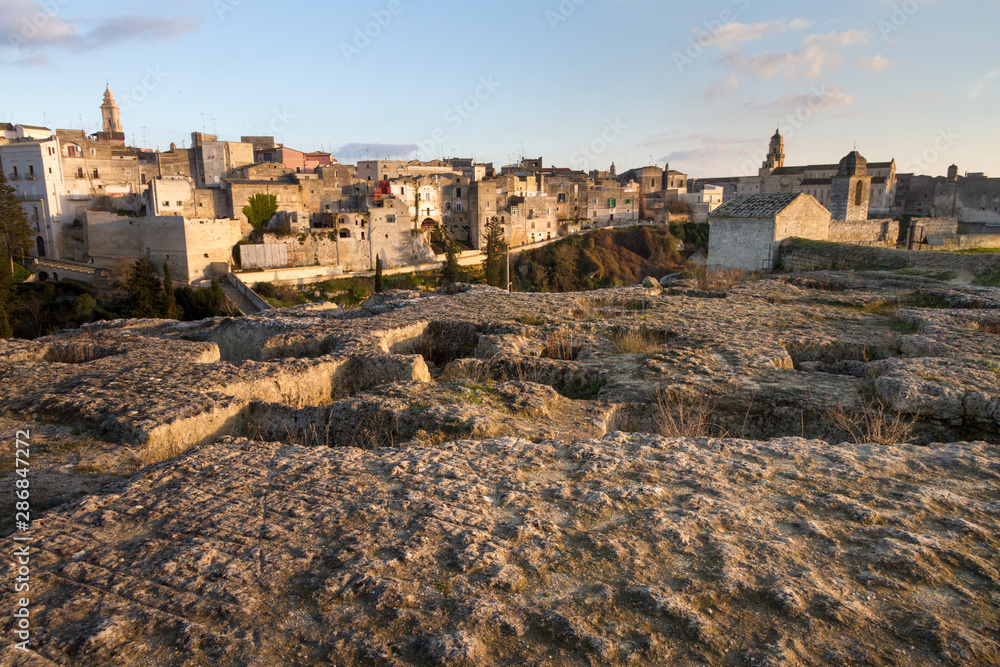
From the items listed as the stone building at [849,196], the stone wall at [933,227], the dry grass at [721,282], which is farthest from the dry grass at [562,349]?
the stone wall at [933,227]

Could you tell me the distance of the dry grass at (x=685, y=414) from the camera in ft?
14.7

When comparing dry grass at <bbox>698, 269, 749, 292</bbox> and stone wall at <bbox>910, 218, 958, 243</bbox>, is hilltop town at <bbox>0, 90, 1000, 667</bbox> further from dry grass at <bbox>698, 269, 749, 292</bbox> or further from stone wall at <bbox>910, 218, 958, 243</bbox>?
stone wall at <bbox>910, 218, 958, 243</bbox>

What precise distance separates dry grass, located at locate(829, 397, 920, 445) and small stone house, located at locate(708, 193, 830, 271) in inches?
426

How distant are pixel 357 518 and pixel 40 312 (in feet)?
116

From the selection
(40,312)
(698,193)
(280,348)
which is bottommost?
(40,312)

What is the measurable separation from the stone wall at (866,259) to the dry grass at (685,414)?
10.4 metres

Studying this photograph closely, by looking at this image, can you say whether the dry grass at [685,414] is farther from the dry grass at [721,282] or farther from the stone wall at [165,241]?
the stone wall at [165,241]

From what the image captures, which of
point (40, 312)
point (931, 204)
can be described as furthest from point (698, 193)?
point (40, 312)

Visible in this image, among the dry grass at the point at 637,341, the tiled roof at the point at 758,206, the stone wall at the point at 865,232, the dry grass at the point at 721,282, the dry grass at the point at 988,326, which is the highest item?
the tiled roof at the point at 758,206

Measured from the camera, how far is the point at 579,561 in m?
2.48

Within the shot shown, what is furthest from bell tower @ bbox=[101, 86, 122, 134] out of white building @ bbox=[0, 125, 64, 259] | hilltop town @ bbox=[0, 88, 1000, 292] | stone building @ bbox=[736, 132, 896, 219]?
stone building @ bbox=[736, 132, 896, 219]

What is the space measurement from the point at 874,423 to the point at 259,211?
4591 centimetres

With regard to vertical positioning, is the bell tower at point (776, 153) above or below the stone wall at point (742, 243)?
above

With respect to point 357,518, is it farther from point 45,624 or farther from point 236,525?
point 45,624
